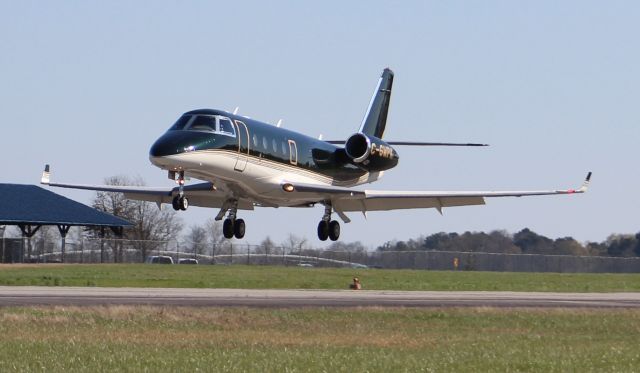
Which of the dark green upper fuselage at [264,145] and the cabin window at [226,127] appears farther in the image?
the cabin window at [226,127]

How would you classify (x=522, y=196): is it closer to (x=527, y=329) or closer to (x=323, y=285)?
(x=527, y=329)

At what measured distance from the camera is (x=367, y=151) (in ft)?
130

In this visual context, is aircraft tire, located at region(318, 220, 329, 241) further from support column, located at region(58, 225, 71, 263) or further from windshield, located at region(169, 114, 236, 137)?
support column, located at region(58, 225, 71, 263)

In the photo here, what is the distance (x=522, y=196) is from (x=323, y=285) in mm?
19532

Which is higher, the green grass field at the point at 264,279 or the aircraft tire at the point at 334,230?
the aircraft tire at the point at 334,230

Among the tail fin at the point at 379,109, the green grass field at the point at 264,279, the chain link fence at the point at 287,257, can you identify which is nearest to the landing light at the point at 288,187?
the tail fin at the point at 379,109

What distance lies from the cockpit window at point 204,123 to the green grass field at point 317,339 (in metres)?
4.83

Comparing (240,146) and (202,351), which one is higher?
(240,146)

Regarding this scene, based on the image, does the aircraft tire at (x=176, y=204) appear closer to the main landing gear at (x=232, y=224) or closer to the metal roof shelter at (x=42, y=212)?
the main landing gear at (x=232, y=224)

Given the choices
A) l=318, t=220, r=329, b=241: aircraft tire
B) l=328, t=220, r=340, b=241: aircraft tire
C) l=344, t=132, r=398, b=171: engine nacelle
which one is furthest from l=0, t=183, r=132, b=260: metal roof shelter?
l=344, t=132, r=398, b=171: engine nacelle

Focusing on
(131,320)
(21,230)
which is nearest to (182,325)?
(131,320)

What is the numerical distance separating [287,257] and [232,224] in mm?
47486

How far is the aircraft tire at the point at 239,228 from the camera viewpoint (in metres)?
38.0

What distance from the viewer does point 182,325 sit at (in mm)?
30250
